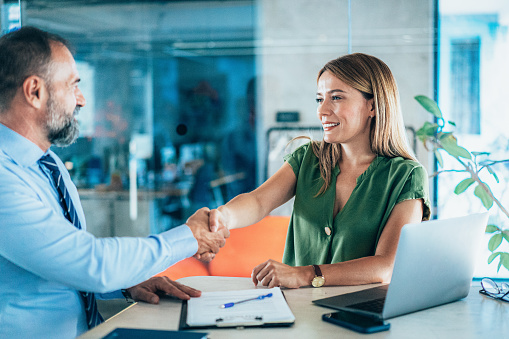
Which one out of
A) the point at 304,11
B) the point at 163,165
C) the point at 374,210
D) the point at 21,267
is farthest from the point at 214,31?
the point at 21,267

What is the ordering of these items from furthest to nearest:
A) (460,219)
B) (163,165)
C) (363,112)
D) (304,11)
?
(163,165), (304,11), (363,112), (460,219)

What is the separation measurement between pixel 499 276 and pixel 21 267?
9.70 ft

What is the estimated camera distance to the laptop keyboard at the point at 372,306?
1287 millimetres

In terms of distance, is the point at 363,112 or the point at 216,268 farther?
the point at 216,268

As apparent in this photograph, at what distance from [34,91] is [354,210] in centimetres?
118

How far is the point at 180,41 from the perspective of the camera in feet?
15.6

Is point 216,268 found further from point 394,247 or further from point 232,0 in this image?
point 232,0

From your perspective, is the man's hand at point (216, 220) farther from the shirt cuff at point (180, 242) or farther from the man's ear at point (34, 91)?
the man's ear at point (34, 91)

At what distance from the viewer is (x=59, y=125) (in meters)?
1.51

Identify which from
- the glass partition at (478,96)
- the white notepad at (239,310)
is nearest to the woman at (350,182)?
the white notepad at (239,310)

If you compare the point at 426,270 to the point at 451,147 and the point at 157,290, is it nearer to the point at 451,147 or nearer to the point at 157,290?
the point at 157,290

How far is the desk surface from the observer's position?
3.77ft

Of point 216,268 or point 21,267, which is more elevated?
point 21,267

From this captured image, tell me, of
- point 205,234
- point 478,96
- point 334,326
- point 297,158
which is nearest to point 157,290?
point 205,234
